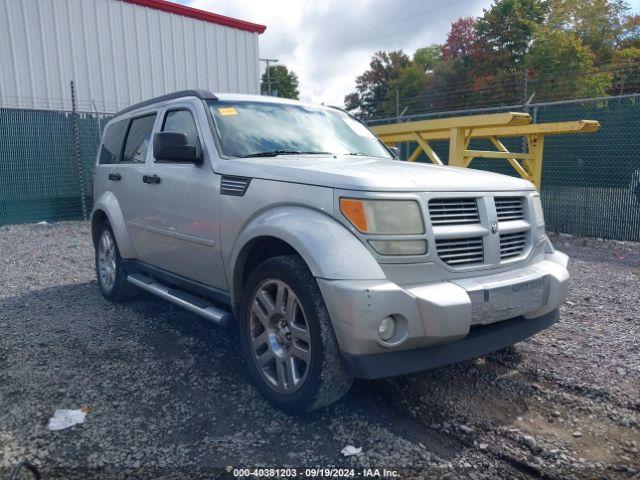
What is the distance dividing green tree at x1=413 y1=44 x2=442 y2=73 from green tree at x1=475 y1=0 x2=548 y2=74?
1902 centimetres

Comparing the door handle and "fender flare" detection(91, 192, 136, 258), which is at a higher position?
the door handle

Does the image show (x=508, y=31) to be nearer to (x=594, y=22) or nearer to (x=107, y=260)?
(x=594, y=22)

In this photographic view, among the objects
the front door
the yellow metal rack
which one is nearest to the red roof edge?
the yellow metal rack

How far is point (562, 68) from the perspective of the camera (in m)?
25.0

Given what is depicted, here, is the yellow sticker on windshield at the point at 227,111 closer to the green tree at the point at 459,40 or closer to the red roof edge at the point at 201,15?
the red roof edge at the point at 201,15

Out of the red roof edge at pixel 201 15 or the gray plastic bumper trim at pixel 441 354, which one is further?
the red roof edge at pixel 201 15

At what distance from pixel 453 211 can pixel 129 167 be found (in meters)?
3.28

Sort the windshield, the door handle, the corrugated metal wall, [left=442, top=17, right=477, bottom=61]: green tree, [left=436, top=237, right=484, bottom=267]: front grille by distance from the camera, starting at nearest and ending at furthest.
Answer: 1. [left=436, top=237, right=484, bottom=267]: front grille
2. the windshield
3. the door handle
4. the corrugated metal wall
5. [left=442, top=17, right=477, bottom=61]: green tree

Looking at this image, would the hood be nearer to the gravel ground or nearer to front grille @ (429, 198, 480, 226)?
front grille @ (429, 198, 480, 226)

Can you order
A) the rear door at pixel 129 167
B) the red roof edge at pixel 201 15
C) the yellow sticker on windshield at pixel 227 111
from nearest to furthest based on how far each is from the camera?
the yellow sticker on windshield at pixel 227 111 → the rear door at pixel 129 167 → the red roof edge at pixel 201 15

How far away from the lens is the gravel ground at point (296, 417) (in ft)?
8.70

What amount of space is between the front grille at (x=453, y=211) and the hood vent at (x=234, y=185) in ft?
3.93

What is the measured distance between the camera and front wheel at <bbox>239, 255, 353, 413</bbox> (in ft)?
9.11

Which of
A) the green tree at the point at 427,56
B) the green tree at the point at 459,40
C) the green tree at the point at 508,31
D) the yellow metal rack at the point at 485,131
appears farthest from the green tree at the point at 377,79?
the yellow metal rack at the point at 485,131
